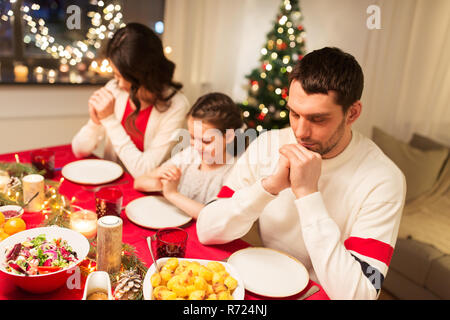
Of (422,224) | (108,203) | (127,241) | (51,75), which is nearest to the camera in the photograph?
(127,241)

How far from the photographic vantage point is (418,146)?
111 inches

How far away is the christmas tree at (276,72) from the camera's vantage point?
3123 millimetres

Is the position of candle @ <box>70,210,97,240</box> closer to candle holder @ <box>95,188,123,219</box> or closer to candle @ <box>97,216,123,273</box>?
candle holder @ <box>95,188,123,219</box>

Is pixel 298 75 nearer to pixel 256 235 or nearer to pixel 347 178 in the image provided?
pixel 347 178

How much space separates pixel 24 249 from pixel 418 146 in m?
2.75

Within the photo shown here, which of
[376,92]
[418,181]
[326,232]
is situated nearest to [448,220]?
[418,181]

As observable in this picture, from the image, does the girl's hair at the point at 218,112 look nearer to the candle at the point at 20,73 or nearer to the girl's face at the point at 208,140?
the girl's face at the point at 208,140

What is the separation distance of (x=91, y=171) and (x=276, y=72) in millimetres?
2007

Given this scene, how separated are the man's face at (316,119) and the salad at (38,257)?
0.76m

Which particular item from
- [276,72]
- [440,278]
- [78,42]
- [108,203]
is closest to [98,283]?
[108,203]

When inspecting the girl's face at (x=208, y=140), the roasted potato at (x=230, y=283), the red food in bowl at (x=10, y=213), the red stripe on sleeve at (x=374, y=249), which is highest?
the girl's face at (x=208, y=140)

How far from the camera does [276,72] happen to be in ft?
10.5

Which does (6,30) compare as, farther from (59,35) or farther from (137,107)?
(137,107)

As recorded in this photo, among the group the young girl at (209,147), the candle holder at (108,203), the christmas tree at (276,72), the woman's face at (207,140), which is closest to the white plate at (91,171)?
the young girl at (209,147)
